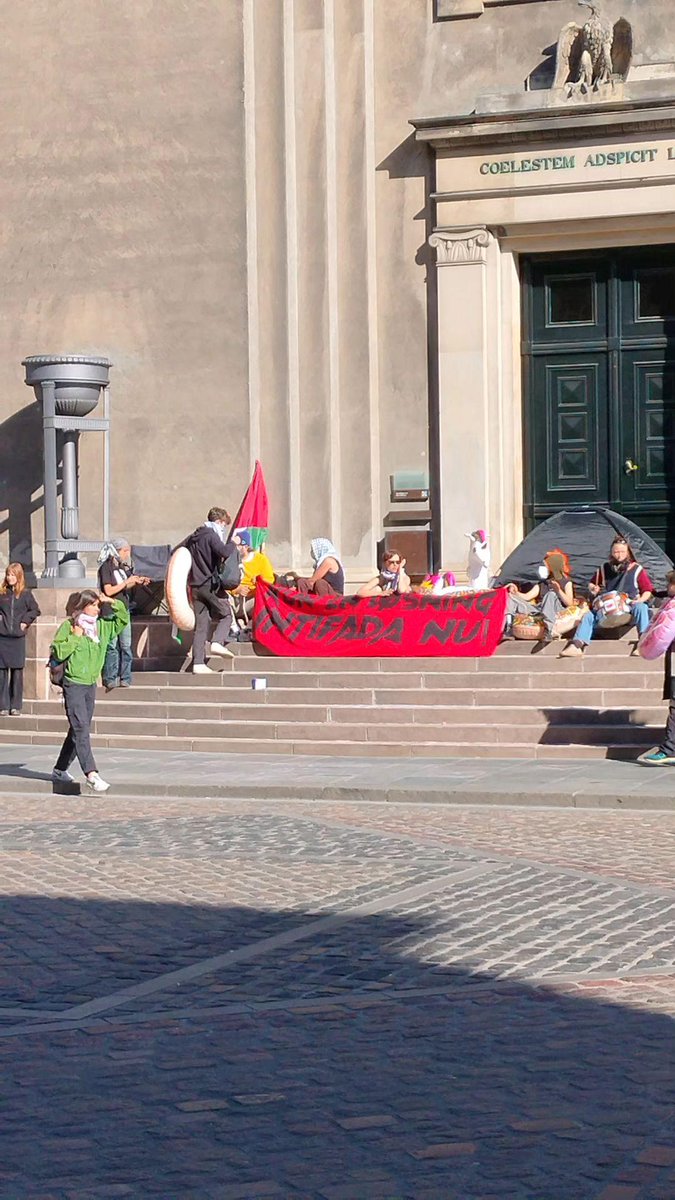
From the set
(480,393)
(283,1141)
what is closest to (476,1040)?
(283,1141)

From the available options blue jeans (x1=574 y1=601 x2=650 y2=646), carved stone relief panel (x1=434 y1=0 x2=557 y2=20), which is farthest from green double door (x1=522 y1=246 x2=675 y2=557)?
blue jeans (x1=574 y1=601 x2=650 y2=646)

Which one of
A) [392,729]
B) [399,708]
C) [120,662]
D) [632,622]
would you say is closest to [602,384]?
[632,622]

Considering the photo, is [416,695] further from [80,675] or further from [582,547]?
[80,675]

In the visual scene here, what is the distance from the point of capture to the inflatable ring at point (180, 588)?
1973 cm

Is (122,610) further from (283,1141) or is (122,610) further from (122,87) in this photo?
(283,1141)

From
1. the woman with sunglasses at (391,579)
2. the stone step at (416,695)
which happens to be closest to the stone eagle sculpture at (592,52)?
the woman with sunglasses at (391,579)

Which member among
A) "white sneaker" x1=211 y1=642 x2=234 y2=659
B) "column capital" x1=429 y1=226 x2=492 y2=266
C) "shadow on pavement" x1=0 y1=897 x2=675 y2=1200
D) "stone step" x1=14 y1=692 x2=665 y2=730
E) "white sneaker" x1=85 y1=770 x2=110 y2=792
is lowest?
"white sneaker" x1=85 y1=770 x2=110 y2=792

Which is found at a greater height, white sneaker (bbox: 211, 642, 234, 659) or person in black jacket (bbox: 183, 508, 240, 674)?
person in black jacket (bbox: 183, 508, 240, 674)

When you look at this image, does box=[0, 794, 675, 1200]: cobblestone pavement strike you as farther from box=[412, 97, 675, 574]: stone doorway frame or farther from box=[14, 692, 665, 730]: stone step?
box=[412, 97, 675, 574]: stone doorway frame

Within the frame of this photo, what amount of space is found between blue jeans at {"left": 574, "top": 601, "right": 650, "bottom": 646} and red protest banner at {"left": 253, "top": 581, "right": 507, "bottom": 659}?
0.84 meters

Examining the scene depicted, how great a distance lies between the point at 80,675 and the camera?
1551 cm

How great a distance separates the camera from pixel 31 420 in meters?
26.2

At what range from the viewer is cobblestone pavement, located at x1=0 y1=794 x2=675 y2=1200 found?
541cm

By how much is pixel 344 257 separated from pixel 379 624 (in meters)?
6.92
